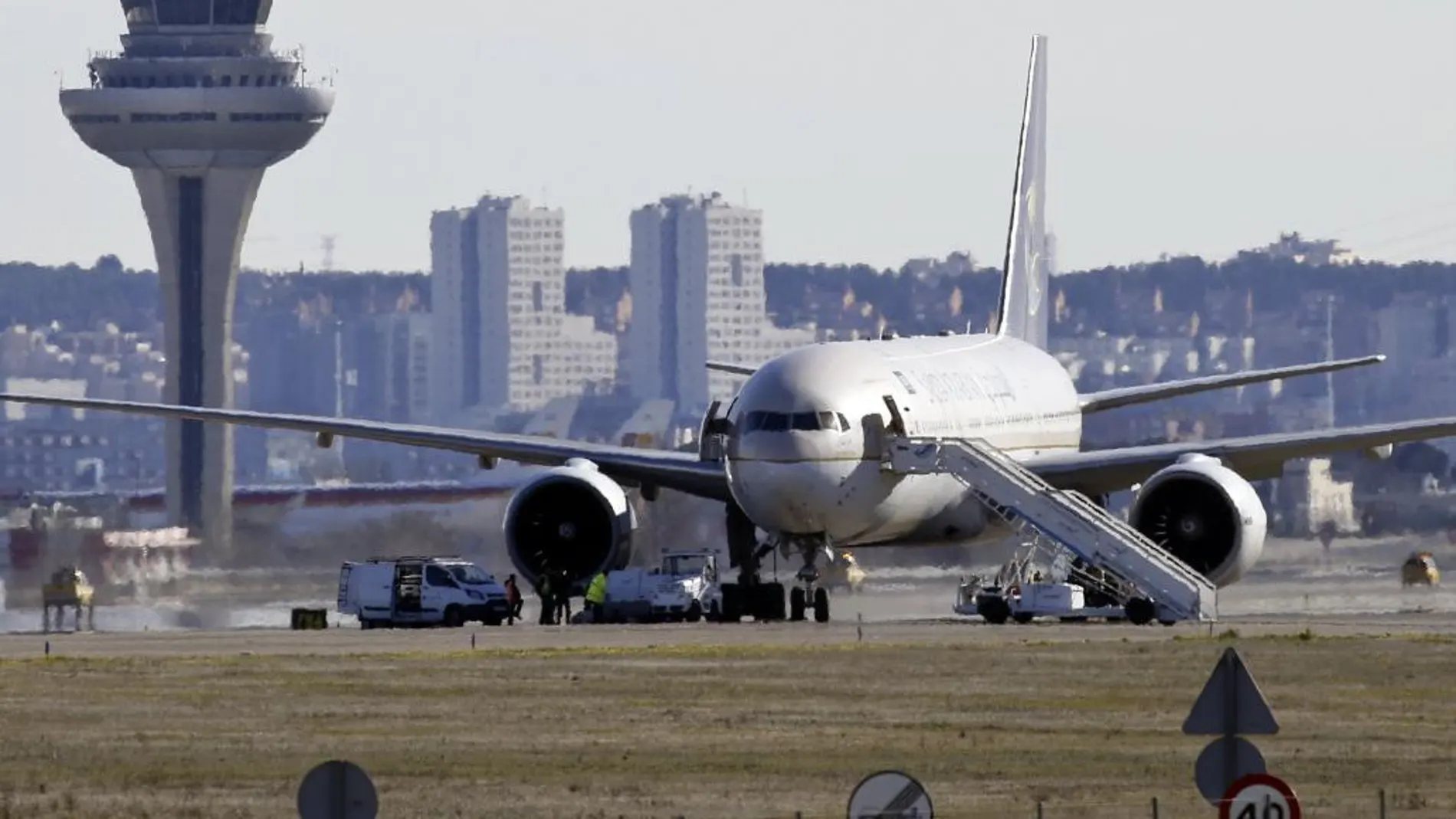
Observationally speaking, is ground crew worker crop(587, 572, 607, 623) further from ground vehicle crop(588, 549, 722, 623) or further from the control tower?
the control tower

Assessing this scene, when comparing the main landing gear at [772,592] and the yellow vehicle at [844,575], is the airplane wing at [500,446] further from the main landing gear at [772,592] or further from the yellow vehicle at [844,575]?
the yellow vehicle at [844,575]

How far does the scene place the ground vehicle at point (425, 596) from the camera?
55250 millimetres

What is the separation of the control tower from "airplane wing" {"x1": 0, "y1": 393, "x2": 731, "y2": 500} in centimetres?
13002

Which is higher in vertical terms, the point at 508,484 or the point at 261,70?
the point at 261,70

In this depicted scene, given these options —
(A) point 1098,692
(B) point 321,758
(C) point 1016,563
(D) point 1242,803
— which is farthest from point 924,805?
(C) point 1016,563

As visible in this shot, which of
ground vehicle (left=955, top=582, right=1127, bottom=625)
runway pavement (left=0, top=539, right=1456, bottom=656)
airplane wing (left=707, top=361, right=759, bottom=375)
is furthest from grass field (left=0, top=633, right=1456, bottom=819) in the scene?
airplane wing (left=707, top=361, right=759, bottom=375)

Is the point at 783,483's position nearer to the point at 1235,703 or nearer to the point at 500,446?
the point at 500,446

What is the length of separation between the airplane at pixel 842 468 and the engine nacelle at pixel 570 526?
0.08 feet

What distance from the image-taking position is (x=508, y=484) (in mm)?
86250

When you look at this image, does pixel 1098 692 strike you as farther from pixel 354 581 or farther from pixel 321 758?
pixel 354 581

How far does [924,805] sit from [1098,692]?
16518 millimetres

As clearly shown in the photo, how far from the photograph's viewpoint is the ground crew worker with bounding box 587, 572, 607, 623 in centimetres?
5450

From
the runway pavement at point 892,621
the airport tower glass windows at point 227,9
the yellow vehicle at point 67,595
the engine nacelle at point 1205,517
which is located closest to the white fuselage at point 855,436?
the runway pavement at point 892,621

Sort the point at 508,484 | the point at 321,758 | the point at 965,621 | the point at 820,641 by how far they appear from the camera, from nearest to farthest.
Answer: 1. the point at 321,758
2. the point at 820,641
3. the point at 965,621
4. the point at 508,484
